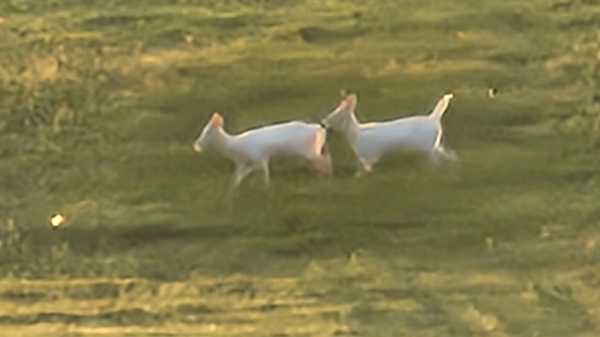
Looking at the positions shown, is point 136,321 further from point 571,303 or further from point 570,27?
point 570,27

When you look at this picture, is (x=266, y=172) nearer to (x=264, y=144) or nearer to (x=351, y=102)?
(x=264, y=144)

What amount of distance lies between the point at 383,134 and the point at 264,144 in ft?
0.58

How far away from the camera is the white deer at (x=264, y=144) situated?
80.3 inches

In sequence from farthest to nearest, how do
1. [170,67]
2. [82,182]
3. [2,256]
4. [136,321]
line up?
[170,67] < [82,182] < [2,256] < [136,321]

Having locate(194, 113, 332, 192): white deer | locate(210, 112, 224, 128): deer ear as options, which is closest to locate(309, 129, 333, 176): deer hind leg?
locate(194, 113, 332, 192): white deer

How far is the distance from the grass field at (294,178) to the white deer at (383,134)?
35 millimetres

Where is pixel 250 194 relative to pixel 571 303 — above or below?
above

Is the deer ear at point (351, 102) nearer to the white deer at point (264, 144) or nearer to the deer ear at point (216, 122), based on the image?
the white deer at point (264, 144)

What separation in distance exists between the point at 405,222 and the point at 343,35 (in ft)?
1.85

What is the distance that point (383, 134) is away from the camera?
206cm

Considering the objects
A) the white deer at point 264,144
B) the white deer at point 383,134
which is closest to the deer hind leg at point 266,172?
the white deer at point 264,144

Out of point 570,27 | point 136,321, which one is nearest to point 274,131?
point 136,321

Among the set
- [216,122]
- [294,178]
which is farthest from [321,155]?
[216,122]

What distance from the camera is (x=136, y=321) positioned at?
1820mm
